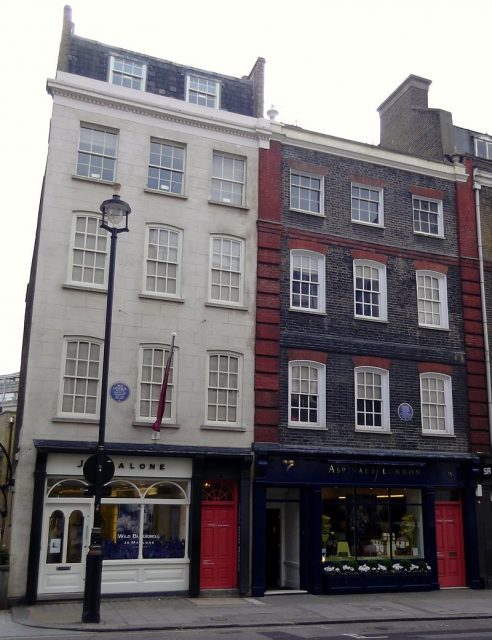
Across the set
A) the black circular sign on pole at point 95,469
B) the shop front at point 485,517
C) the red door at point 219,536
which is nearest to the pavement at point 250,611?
the red door at point 219,536

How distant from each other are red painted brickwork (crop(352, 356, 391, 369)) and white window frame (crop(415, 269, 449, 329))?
2066 millimetres

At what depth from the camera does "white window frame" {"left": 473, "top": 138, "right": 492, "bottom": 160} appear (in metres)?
26.7

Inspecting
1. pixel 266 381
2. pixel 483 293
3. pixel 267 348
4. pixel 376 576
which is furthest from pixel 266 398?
pixel 483 293

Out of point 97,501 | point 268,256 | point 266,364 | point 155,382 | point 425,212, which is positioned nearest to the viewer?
point 97,501

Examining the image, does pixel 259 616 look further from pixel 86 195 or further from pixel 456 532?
pixel 86 195

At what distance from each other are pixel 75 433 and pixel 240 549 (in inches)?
222

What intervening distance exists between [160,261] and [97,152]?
145 inches

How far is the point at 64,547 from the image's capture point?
17422mm

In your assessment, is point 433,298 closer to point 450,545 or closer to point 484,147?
point 484,147

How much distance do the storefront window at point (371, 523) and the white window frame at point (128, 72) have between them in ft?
45.3

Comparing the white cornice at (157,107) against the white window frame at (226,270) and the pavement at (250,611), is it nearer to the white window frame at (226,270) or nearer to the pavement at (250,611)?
the white window frame at (226,270)

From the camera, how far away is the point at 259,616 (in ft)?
52.1

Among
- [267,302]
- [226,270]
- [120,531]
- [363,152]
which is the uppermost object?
[363,152]

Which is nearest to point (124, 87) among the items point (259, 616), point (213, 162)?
point (213, 162)
